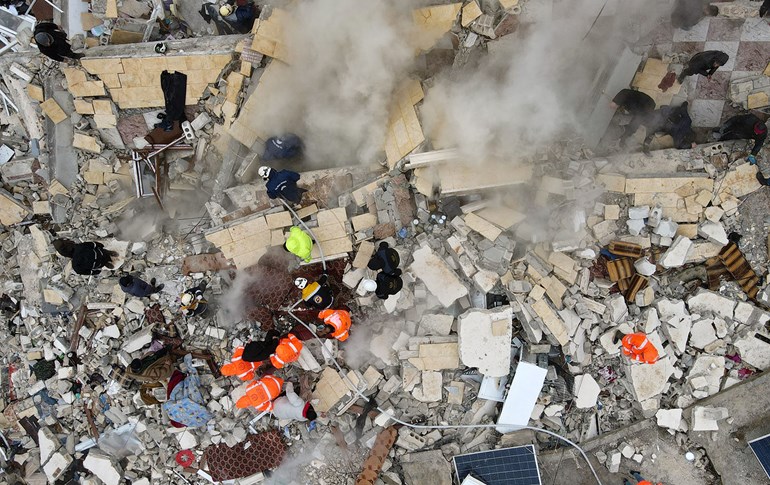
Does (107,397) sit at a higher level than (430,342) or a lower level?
lower

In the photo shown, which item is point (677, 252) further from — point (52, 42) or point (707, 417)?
point (52, 42)

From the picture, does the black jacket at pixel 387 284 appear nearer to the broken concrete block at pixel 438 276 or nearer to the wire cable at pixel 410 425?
the broken concrete block at pixel 438 276

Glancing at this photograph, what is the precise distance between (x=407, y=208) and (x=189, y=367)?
3.33 m

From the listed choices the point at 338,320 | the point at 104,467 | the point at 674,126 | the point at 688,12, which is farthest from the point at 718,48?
the point at 104,467

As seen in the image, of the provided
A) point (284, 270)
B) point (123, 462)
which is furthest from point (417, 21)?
point (123, 462)

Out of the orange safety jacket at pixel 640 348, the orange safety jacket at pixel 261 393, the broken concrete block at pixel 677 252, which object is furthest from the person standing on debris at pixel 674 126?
the orange safety jacket at pixel 261 393

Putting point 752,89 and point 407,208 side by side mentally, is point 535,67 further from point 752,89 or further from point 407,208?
point 752,89

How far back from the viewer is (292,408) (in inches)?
238

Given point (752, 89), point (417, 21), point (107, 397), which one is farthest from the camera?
point (107, 397)

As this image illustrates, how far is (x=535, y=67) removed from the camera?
5.98 meters

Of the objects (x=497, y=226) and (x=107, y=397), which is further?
(x=107, y=397)

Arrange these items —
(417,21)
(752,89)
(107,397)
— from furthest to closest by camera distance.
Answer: (107,397) → (752,89) → (417,21)

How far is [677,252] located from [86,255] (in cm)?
679

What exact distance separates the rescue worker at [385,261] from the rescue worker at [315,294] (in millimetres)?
594
